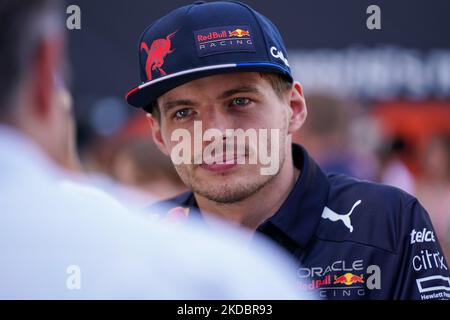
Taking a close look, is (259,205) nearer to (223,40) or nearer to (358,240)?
(358,240)

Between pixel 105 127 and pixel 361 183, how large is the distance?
3.10m

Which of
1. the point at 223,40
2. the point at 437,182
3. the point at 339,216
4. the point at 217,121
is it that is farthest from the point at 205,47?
the point at 437,182

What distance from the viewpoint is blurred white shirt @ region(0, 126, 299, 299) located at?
3.07 ft

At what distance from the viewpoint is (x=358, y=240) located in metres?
1.92

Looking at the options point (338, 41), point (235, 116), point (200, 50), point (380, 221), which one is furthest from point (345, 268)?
point (338, 41)

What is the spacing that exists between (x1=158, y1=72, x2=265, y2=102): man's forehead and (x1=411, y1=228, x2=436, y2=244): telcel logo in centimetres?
55

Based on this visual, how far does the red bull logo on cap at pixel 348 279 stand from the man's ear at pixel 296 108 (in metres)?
0.46

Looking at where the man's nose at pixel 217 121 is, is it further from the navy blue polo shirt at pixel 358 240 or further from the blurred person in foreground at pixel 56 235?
the blurred person in foreground at pixel 56 235

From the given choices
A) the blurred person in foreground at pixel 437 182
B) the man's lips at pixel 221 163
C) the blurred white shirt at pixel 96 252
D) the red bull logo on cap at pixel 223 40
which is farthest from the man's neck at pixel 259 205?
the blurred person in foreground at pixel 437 182

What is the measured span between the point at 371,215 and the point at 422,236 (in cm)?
14

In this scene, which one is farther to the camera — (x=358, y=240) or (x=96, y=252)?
(x=358, y=240)

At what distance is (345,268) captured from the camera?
1.89 m
